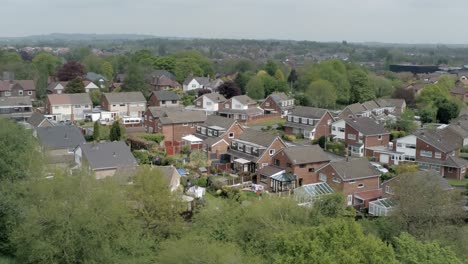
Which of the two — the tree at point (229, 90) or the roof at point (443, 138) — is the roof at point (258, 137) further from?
the tree at point (229, 90)

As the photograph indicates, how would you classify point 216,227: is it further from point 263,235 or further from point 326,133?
point 326,133

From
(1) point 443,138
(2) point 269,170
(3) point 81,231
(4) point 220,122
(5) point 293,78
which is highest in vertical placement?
(5) point 293,78

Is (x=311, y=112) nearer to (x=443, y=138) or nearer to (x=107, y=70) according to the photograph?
(x=443, y=138)

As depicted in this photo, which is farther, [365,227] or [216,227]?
[365,227]

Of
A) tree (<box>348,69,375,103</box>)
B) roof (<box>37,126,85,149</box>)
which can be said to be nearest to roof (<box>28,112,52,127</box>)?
roof (<box>37,126,85,149</box>)

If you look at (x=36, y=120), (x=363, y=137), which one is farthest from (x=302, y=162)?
(x=36, y=120)

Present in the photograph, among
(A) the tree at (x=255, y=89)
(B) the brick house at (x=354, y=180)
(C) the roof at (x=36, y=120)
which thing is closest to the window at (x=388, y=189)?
(B) the brick house at (x=354, y=180)

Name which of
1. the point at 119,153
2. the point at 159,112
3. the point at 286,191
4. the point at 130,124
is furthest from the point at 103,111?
the point at 286,191
